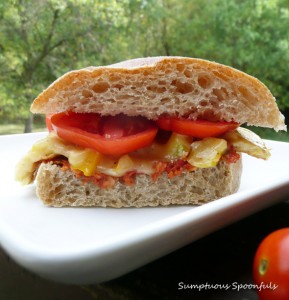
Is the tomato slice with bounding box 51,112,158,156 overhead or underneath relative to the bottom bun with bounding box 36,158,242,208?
overhead

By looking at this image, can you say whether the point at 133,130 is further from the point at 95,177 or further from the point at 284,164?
the point at 284,164

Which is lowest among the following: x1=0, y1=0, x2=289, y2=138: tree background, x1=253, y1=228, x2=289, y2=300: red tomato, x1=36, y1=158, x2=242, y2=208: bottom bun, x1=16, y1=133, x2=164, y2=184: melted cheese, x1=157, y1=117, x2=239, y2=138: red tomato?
x1=0, y1=0, x2=289, y2=138: tree background

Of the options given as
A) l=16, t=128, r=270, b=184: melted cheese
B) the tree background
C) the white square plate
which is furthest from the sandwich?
the tree background

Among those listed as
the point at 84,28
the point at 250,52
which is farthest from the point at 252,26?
the point at 84,28

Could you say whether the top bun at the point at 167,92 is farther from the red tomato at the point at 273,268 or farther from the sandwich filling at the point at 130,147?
the red tomato at the point at 273,268

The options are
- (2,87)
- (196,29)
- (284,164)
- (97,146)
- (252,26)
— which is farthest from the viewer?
(196,29)

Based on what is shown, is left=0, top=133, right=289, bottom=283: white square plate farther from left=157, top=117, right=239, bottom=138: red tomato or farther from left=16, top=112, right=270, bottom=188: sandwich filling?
left=157, top=117, right=239, bottom=138: red tomato

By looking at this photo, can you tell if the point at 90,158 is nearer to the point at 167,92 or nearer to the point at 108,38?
the point at 167,92
